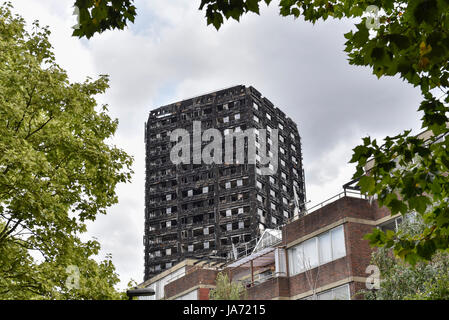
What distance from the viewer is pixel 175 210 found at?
104 m

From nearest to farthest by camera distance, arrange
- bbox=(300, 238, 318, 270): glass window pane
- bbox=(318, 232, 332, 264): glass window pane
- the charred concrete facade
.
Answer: bbox=(318, 232, 332, 264): glass window pane, bbox=(300, 238, 318, 270): glass window pane, the charred concrete facade

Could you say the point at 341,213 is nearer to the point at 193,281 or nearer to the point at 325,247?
the point at 325,247

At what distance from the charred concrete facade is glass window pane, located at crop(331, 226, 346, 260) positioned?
6287 cm

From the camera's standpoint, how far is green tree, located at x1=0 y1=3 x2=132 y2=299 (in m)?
12.5

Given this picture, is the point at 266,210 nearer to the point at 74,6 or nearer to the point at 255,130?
the point at 255,130

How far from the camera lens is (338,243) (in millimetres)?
28719

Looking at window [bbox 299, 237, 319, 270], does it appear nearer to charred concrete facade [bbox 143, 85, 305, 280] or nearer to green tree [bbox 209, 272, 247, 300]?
green tree [bbox 209, 272, 247, 300]

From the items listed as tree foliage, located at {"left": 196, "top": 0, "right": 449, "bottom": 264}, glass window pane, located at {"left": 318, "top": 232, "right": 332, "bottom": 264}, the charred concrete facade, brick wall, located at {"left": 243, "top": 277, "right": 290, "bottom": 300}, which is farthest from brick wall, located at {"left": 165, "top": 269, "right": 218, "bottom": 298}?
the charred concrete facade

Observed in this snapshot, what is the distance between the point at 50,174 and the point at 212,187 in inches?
3476

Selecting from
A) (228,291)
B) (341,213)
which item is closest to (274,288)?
(228,291)

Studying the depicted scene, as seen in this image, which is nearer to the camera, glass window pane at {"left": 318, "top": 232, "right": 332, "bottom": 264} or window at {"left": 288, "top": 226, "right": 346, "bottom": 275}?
window at {"left": 288, "top": 226, "right": 346, "bottom": 275}

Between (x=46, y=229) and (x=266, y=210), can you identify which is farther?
(x=266, y=210)
